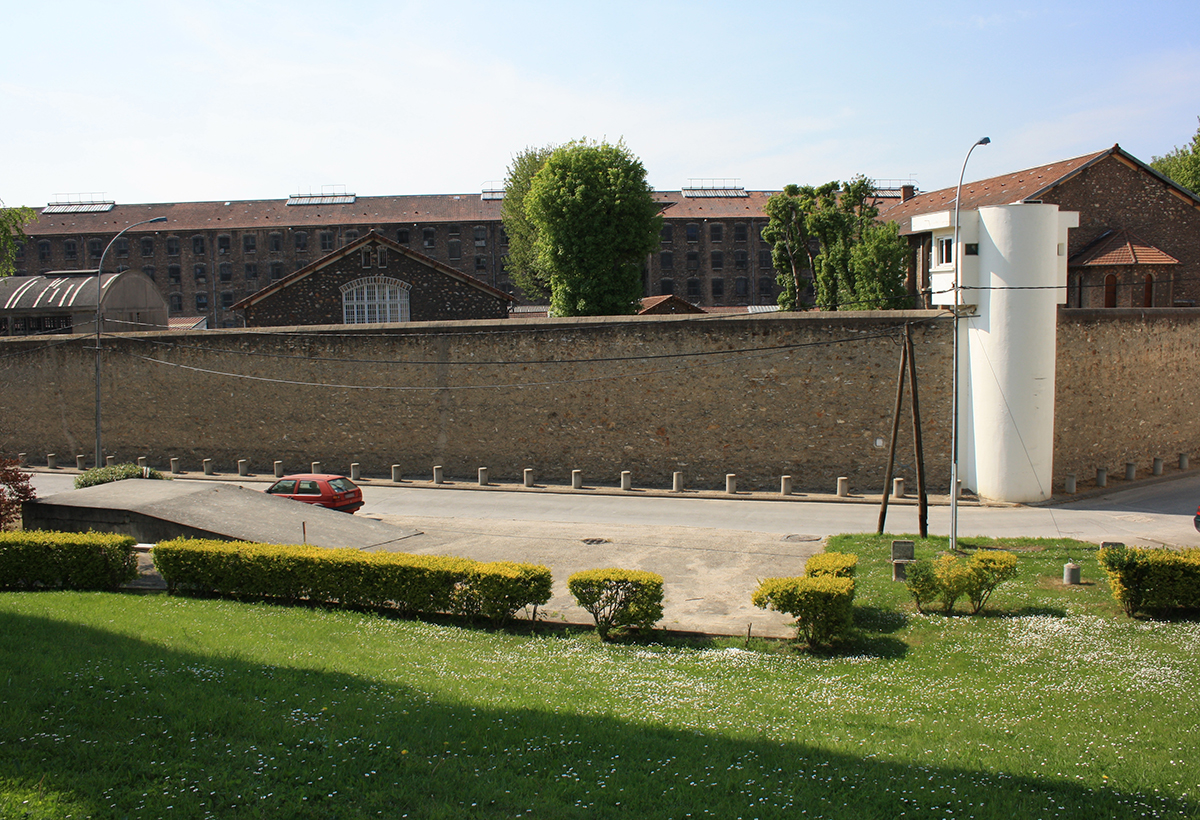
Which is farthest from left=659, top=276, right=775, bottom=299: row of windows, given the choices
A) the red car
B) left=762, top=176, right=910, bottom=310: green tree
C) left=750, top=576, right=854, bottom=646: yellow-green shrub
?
left=750, top=576, right=854, bottom=646: yellow-green shrub

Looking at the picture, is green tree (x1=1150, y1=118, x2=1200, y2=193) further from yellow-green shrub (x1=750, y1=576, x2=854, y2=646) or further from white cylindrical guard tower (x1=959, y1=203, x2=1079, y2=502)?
yellow-green shrub (x1=750, y1=576, x2=854, y2=646)

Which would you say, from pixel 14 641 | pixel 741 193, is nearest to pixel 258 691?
pixel 14 641

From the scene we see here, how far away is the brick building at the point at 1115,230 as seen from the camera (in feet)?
86.9

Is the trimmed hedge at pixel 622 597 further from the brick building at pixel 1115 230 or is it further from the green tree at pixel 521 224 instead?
the green tree at pixel 521 224

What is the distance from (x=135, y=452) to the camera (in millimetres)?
32031

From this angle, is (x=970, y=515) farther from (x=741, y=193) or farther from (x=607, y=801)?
(x=741, y=193)

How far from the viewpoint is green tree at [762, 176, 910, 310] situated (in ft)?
95.2

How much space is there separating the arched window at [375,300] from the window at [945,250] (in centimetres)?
2103

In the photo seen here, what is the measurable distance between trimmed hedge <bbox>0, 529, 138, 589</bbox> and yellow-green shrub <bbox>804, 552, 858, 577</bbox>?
10.9m

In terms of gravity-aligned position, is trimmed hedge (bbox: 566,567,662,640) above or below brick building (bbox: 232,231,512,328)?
below

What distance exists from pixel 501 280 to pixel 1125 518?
47098 mm

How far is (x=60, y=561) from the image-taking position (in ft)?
44.5

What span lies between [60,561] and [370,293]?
2352cm

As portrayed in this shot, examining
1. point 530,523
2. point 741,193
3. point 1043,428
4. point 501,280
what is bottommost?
point 530,523
